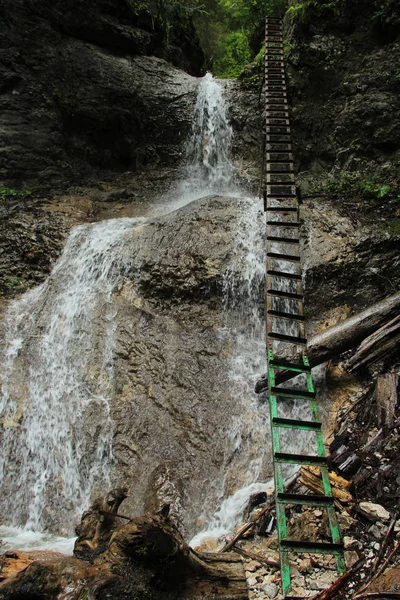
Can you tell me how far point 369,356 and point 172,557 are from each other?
4182mm

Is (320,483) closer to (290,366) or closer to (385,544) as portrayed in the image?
(385,544)

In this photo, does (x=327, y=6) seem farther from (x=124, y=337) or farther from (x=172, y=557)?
(x=172, y=557)

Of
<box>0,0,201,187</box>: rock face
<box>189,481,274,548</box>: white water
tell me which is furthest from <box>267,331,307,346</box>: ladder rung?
<box>0,0,201,187</box>: rock face

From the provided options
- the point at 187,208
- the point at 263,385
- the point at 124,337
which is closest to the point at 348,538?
the point at 263,385

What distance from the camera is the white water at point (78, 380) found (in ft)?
17.6

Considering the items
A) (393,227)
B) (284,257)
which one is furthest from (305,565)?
(393,227)

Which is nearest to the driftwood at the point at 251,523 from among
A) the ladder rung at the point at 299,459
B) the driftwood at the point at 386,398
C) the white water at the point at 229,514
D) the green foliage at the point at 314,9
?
the white water at the point at 229,514

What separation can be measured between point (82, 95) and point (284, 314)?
1027cm

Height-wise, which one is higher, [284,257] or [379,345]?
[284,257]

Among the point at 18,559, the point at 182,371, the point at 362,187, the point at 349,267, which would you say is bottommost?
the point at 18,559

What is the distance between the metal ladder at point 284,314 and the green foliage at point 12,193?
6.57 m

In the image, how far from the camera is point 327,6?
36.9ft

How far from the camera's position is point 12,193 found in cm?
1057

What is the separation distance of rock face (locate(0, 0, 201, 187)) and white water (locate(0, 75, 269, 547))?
3754 millimetres
